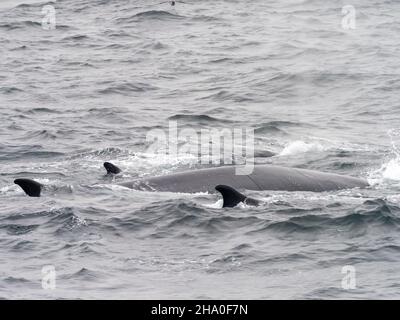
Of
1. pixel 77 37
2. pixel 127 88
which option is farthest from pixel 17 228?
pixel 77 37

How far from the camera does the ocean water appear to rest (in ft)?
49.0

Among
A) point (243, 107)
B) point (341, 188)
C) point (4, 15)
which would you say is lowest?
point (341, 188)

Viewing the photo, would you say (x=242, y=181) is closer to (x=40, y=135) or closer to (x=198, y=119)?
(x=40, y=135)

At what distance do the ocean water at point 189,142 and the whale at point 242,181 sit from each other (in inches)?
12.9

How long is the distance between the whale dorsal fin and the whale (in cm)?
93

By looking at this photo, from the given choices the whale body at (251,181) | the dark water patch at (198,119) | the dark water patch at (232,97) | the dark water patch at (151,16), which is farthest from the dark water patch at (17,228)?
the dark water patch at (151,16)

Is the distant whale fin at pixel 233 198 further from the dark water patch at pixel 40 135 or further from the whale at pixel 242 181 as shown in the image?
the dark water patch at pixel 40 135

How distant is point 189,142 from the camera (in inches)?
1029

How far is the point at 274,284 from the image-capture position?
14.3m

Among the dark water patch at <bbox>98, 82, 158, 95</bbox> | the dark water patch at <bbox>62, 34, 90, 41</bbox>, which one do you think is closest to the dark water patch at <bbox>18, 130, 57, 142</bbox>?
the dark water patch at <bbox>98, 82, 158, 95</bbox>
